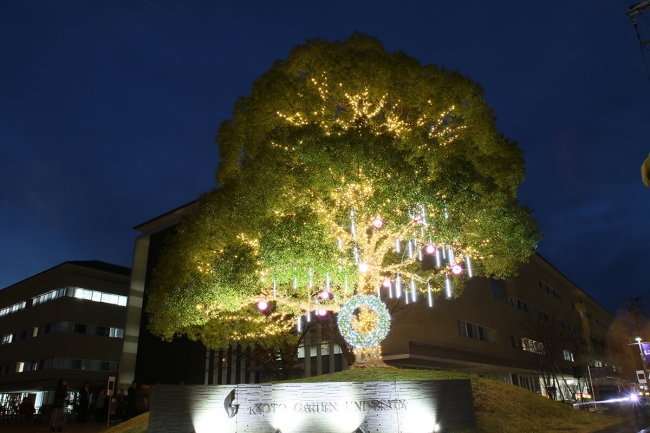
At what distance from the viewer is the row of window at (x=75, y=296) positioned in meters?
38.4

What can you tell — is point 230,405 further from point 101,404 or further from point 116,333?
point 116,333

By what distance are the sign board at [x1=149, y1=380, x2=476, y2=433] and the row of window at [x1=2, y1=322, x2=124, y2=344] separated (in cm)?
3137

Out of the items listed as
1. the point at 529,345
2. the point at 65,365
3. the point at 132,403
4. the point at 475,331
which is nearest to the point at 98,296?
the point at 65,365

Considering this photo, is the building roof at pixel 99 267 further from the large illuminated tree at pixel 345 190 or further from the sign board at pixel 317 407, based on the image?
the sign board at pixel 317 407

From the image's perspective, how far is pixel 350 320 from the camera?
13102mm

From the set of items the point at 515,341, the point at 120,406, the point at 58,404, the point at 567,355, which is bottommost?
the point at 120,406

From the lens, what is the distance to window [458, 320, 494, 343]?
1224 inches

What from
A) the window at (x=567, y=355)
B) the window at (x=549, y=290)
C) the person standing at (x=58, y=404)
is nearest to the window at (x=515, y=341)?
the window at (x=549, y=290)

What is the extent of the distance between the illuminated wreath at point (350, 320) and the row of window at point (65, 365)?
32377 millimetres

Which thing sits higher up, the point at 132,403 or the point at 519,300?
the point at 519,300

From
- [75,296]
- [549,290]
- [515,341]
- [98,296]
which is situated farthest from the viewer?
[549,290]

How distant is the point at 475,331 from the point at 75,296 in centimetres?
3124

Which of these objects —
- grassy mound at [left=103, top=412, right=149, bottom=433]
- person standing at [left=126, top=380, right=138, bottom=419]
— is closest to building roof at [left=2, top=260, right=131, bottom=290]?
person standing at [left=126, top=380, right=138, bottom=419]

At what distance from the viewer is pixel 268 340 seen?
1994 centimetres
